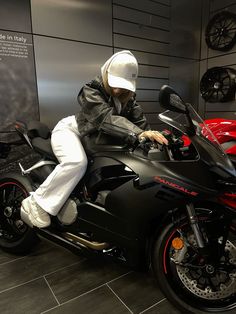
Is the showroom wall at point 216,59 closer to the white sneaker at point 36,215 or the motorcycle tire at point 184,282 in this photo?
the motorcycle tire at point 184,282

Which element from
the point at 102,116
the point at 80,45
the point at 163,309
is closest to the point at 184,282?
the point at 163,309

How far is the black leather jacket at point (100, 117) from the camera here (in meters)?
1.20

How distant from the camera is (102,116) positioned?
1.26 meters

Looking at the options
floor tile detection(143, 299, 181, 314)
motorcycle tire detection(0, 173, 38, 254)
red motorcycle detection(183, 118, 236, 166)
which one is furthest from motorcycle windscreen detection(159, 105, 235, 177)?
motorcycle tire detection(0, 173, 38, 254)

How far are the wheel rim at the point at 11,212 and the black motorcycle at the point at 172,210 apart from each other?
637mm

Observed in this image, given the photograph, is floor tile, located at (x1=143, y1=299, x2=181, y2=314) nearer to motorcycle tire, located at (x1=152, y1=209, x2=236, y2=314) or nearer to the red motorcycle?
motorcycle tire, located at (x1=152, y1=209, x2=236, y2=314)

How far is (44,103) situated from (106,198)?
1825 millimetres

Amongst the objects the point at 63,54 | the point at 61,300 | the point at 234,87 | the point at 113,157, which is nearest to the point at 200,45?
the point at 234,87

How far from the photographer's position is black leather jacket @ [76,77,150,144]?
120 centimetres

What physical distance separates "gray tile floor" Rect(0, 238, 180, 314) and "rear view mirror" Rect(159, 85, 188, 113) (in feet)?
3.04

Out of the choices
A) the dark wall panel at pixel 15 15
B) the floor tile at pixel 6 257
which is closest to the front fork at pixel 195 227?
the floor tile at pixel 6 257

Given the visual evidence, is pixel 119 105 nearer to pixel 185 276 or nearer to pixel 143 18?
pixel 185 276

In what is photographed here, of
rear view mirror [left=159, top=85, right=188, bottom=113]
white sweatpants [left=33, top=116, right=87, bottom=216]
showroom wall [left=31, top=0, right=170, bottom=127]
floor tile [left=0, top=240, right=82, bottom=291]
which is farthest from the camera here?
showroom wall [left=31, top=0, right=170, bottom=127]

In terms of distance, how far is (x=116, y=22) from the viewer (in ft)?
9.98
